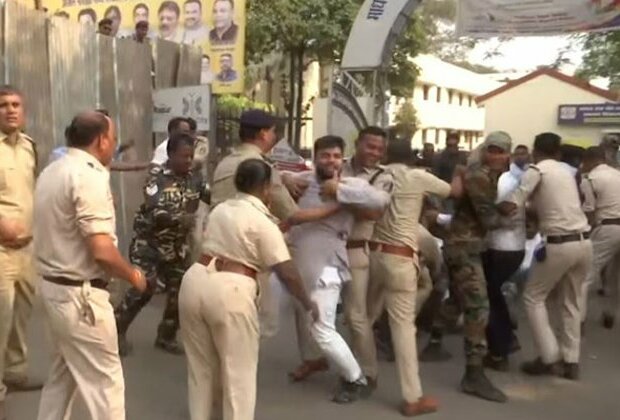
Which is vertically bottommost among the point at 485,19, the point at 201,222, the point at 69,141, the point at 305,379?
the point at 305,379

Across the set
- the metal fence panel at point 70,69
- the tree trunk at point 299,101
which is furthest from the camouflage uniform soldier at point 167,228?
the tree trunk at point 299,101

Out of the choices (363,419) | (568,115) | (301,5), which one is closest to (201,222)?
(363,419)

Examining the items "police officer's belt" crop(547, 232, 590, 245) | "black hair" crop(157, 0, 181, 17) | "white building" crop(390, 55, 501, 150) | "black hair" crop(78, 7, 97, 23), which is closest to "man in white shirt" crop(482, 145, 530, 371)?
"police officer's belt" crop(547, 232, 590, 245)

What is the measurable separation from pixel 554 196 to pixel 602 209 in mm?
2118

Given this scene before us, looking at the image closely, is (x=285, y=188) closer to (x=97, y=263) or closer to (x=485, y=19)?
(x=97, y=263)

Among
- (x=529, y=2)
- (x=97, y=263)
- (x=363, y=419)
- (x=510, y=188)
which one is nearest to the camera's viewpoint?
(x=97, y=263)

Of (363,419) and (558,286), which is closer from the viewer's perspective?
(363,419)

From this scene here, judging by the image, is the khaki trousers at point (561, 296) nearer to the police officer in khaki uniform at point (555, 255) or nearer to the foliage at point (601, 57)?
the police officer in khaki uniform at point (555, 255)

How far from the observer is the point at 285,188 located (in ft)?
19.0

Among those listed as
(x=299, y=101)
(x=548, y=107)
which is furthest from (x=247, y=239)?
(x=548, y=107)

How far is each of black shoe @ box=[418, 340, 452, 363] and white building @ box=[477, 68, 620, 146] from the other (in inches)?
1141

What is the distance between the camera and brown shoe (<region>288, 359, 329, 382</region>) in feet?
20.9

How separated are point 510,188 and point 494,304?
3.01 ft

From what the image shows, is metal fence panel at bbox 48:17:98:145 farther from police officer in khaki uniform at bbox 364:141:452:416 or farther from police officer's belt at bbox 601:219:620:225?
police officer's belt at bbox 601:219:620:225
